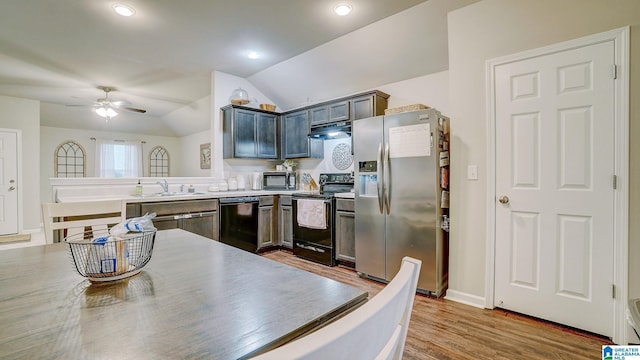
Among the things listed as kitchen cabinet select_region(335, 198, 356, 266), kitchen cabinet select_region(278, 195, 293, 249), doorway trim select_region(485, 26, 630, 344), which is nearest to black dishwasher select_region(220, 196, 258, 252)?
kitchen cabinet select_region(278, 195, 293, 249)

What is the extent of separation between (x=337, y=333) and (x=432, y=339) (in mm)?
2021

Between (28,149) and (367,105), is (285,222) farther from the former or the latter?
(28,149)

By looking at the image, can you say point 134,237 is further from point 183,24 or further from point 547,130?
→ point 183,24

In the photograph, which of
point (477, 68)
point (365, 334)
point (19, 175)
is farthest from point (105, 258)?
point (19, 175)

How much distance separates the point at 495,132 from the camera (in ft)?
7.58

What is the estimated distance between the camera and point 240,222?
12.4ft

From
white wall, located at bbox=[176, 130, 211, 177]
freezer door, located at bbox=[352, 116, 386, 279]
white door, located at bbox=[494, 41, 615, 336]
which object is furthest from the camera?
white wall, located at bbox=[176, 130, 211, 177]

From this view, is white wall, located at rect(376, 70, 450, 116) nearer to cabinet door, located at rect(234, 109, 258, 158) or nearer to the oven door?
the oven door

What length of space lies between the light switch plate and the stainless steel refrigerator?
0.23 meters

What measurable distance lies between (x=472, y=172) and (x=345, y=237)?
1572 mm

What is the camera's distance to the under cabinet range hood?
149 inches

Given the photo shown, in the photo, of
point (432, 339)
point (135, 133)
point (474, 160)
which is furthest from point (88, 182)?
point (135, 133)

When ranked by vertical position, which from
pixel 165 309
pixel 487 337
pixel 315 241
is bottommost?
pixel 487 337

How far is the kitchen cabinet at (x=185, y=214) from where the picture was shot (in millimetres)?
2971
